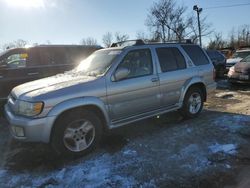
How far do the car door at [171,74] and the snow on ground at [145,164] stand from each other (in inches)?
31.7

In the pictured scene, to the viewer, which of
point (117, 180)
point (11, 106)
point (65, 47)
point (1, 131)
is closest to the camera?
point (117, 180)

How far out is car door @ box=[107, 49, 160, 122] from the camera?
15.9 feet

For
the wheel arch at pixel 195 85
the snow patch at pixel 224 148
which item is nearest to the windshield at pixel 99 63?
the wheel arch at pixel 195 85

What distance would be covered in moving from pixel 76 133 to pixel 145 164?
1238mm

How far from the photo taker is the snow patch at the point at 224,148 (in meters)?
4.52

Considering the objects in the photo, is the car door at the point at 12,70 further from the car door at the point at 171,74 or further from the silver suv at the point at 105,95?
the car door at the point at 171,74

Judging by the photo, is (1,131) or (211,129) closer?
(211,129)

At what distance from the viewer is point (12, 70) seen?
24.7 feet

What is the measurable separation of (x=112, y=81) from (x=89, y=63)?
43.3 inches

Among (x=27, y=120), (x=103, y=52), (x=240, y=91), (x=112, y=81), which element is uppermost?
(x=103, y=52)

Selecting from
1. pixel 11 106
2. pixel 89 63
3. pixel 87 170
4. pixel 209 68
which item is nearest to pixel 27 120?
pixel 11 106

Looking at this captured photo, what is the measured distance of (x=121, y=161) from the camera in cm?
434

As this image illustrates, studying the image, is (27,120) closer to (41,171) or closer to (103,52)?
(41,171)

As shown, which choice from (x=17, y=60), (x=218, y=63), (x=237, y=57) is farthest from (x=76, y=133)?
(x=237, y=57)
